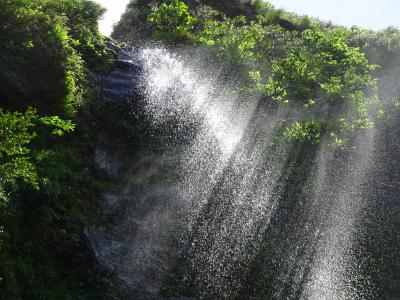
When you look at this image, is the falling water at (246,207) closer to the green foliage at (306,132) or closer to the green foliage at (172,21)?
the green foliage at (306,132)

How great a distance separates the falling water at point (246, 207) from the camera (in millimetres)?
14930

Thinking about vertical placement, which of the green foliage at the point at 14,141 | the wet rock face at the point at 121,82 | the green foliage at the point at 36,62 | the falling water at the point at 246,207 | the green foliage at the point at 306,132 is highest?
the green foliage at the point at 14,141

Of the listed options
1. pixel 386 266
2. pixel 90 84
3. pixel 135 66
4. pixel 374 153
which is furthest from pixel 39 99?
pixel 374 153

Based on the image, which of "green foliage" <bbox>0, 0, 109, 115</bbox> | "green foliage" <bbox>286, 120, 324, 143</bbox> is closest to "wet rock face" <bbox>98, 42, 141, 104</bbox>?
"green foliage" <bbox>0, 0, 109, 115</bbox>

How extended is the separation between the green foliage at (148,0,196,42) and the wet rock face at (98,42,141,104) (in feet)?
34.1

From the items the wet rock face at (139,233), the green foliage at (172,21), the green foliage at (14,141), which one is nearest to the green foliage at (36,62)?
the wet rock face at (139,233)

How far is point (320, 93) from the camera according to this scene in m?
28.9

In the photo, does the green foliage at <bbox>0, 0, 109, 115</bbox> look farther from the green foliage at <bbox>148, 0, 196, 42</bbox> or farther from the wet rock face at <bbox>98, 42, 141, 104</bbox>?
the green foliage at <bbox>148, 0, 196, 42</bbox>

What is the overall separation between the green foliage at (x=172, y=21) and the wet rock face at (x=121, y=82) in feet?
34.1

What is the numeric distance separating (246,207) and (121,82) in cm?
837

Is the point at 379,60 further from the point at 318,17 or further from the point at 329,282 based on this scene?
the point at 329,282

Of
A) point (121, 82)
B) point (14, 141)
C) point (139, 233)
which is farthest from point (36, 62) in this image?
A: point (14, 141)

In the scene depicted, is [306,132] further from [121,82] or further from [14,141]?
[14,141]

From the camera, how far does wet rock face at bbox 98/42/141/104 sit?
1798 cm
